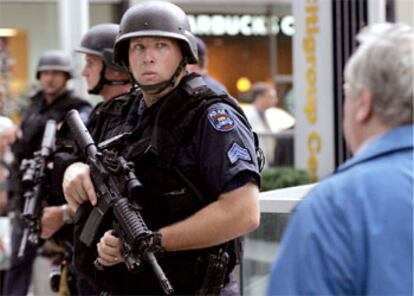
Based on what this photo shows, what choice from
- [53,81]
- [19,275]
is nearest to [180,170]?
[53,81]

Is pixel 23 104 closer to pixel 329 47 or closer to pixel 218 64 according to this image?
pixel 329 47

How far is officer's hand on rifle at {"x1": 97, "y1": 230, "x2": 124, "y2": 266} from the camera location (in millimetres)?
3941

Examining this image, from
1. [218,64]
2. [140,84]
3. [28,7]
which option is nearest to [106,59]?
[140,84]

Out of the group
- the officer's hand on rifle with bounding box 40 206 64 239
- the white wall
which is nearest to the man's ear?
the officer's hand on rifle with bounding box 40 206 64 239

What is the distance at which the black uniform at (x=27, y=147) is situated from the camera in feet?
23.3

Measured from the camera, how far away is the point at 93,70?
540 centimetres

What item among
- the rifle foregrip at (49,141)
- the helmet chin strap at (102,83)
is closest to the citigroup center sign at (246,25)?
the rifle foregrip at (49,141)

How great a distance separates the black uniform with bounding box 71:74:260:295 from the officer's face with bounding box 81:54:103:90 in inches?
→ 50.1

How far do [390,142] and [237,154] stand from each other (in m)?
1.40

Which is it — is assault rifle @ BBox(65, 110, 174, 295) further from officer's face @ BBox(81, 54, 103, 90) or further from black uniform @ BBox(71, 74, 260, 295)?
officer's face @ BBox(81, 54, 103, 90)

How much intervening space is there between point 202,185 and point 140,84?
1.48 ft

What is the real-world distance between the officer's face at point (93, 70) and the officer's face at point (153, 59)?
46.1 inches

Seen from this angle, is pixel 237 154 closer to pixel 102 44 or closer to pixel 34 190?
pixel 102 44

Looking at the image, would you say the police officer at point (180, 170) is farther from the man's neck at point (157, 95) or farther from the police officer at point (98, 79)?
the police officer at point (98, 79)
